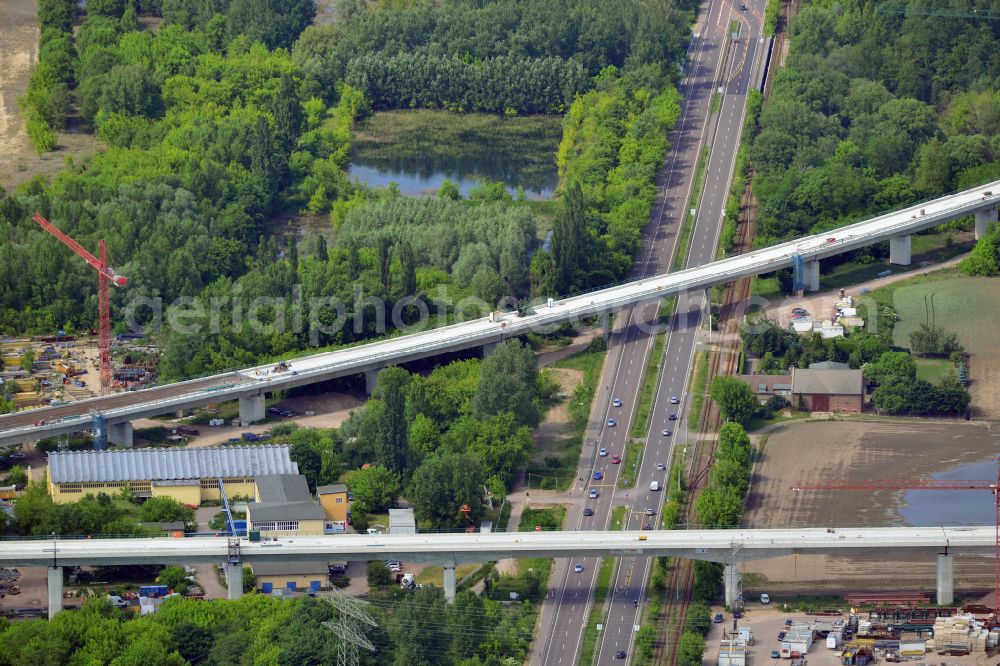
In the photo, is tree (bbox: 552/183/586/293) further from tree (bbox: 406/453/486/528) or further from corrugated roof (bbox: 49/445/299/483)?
tree (bbox: 406/453/486/528)

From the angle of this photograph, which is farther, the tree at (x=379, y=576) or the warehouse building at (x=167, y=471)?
the warehouse building at (x=167, y=471)

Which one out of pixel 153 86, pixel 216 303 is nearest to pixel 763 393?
pixel 216 303

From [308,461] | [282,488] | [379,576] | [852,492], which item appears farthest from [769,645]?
[308,461]

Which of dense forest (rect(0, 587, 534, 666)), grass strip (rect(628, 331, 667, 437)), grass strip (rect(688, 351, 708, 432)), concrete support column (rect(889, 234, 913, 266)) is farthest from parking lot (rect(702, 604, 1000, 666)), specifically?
concrete support column (rect(889, 234, 913, 266))

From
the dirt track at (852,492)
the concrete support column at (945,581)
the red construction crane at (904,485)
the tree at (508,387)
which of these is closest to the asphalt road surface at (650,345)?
the tree at (508,387)

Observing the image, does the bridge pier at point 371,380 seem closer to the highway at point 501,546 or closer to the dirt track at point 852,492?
the dirt track at point 852,492

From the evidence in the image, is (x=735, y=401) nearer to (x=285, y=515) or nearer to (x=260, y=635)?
(x=285, y=515)
